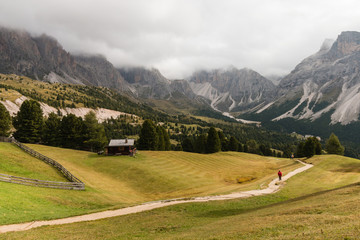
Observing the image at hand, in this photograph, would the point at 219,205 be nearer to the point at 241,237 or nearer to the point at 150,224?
the point at 150,224

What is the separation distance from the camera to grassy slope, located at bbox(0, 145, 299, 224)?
27.5 m

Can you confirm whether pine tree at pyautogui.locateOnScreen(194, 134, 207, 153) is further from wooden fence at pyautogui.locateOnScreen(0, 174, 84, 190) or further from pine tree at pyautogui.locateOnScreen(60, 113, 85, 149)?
wooden fence at pyautogui.locateOnScreen(0, 174, 84, 190)

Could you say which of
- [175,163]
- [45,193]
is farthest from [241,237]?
[175,163]

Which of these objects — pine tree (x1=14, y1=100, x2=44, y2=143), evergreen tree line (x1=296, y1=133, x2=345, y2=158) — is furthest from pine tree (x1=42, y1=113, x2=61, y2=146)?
evergreen tree line (x1=296, y1=133, x2=345, y2=158)

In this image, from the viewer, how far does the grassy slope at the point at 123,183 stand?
27484 millimetres

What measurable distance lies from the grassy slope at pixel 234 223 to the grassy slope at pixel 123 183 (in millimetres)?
7356

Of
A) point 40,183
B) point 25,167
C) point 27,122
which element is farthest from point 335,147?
point 27,122

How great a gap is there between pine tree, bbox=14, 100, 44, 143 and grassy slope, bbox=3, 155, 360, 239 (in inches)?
2863

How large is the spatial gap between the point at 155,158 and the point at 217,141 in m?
41.7

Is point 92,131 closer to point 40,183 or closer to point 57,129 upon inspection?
point 57,129

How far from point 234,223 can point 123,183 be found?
36.8 meters

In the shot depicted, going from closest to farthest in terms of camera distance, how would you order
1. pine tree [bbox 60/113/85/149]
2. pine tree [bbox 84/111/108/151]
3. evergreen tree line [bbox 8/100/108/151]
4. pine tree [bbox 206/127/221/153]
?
evergreen tree line [bbox 8/100/108/151] → pine tree [bbox 60/113/85/149] → pine tree [bbox 84/111/108/151] → pine tree [bbox 206/127/221/153]

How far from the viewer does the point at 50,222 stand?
23.8 meters

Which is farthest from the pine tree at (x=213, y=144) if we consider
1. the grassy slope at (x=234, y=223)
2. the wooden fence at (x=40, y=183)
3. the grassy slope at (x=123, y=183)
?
the wooden fence at (x=40, y=183)
